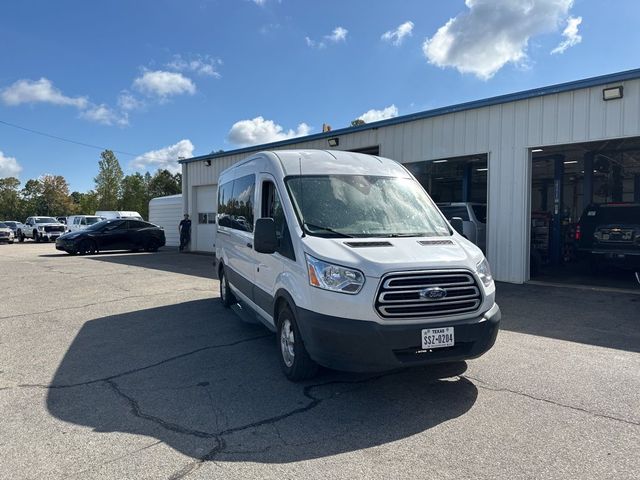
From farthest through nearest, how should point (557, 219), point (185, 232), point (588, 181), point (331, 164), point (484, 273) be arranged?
1. point (185, 232)
2. point (557, 219)
3. point (588, 181)
4. point (331, 164)
5. point (484, 273)

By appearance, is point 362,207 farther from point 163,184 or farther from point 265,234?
point 163,184

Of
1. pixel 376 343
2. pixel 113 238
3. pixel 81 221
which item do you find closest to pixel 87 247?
pixel 113 238

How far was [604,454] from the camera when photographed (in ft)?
10.2

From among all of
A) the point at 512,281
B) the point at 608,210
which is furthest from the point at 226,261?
the point at 608,210

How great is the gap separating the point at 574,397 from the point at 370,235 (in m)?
2.33

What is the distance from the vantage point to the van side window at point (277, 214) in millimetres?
4512

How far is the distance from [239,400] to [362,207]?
7.40ft

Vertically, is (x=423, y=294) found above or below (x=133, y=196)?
below

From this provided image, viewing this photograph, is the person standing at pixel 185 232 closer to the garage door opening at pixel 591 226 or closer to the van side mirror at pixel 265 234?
the garage door opening at pixel 591 226

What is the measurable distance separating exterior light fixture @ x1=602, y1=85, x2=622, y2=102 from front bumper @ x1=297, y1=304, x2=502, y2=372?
7644mm

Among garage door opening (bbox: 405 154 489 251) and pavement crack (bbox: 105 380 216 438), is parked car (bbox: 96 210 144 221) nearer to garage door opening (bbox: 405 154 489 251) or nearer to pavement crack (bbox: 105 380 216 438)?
garage door opening (bbox: 405 154 489 251)

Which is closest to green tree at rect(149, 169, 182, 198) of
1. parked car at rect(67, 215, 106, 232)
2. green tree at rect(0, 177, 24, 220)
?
green tree at rect(0, 177, 24, 220)

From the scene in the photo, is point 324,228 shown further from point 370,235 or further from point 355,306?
point 355,306

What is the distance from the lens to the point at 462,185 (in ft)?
55.4
